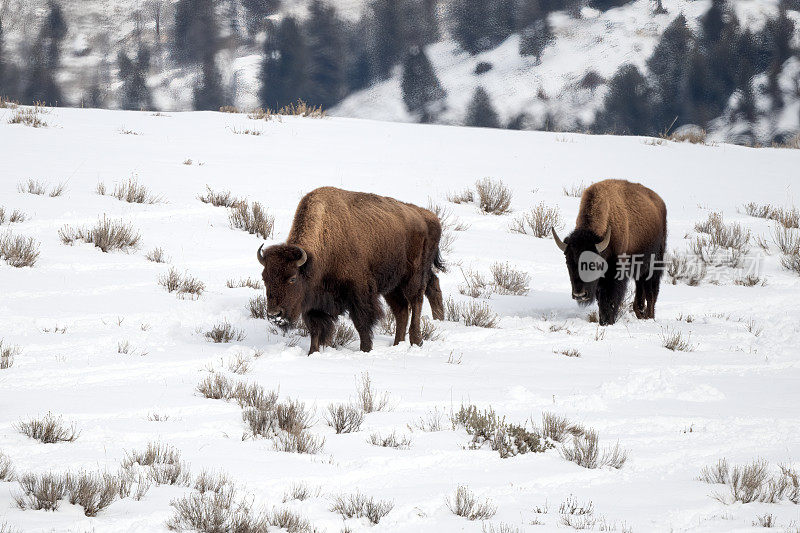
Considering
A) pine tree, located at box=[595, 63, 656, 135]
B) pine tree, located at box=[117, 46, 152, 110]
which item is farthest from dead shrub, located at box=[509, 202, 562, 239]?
pine tree, located at box=[117, 46, 152, 110]

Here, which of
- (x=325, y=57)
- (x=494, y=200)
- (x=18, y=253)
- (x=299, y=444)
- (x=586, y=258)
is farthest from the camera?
(x=325, y=57)

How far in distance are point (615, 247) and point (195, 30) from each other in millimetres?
39191

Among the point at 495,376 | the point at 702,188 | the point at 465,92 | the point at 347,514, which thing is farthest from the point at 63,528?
the point at 465,92

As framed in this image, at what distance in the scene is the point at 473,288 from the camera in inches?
369

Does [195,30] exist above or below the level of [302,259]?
above

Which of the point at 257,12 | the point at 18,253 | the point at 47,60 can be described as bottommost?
the point at 18,253

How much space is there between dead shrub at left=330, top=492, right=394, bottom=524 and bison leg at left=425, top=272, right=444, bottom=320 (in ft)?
15.8

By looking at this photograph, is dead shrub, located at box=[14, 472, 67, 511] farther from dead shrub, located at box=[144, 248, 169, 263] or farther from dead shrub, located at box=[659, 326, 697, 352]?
dead shrub, located at box=[659, 326, 697, 352]

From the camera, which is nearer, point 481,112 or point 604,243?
point 604,243

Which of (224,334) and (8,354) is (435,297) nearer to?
(224,334)

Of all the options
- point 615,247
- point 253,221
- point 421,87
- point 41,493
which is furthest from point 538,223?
point 421,87

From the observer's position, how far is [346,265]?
679 centimetres

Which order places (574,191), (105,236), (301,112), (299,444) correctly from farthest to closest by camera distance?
(301,112), (574,191), (105,236), (299,444)

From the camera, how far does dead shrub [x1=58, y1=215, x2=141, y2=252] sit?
8.65m
